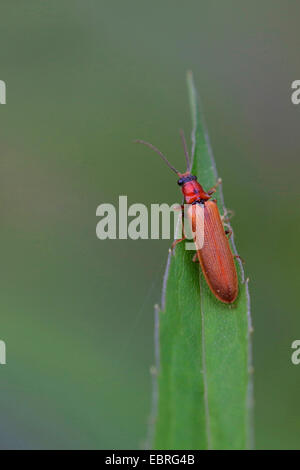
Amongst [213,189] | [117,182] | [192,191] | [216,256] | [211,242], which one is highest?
[117,182]

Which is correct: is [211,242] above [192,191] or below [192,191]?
below

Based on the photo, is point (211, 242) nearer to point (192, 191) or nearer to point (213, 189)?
point (213, 189)

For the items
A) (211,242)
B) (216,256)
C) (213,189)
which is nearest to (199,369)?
(216,256)

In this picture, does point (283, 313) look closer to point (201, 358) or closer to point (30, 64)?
point (201, 358)

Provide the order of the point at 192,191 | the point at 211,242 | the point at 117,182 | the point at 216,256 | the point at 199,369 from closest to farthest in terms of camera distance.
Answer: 1. the point at 199,369
2. the point at 216,256
3. the point at 211,242
4. the point at 192,191
5. the point at 117,182

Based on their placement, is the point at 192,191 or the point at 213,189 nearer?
the point at 213,189

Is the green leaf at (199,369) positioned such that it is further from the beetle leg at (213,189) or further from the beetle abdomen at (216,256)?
the beetle leg at (213,189)

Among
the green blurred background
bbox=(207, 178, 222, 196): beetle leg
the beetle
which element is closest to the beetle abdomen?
the beetle

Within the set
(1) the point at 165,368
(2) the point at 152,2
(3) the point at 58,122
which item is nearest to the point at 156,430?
(1) the point at 165,368
